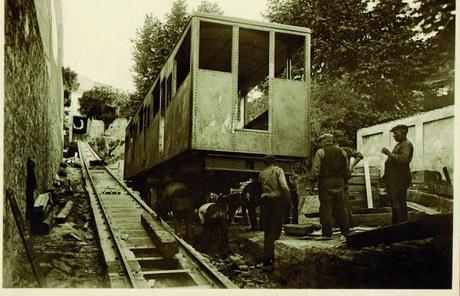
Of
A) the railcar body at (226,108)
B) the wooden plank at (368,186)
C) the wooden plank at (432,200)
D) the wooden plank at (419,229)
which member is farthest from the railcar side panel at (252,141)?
the wooden plank at (368,186)

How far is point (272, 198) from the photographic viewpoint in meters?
5.48

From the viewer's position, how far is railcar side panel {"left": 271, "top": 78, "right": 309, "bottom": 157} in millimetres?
5633

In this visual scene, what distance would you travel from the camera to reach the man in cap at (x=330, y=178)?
18.4ft

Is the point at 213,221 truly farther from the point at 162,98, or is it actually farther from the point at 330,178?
the point at 162,98

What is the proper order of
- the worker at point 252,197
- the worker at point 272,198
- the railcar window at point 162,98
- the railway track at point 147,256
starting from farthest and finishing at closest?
the railcar window at point 162,98
the worker at point 252,197
the worker at point 272,198
the railway track at point 147,256

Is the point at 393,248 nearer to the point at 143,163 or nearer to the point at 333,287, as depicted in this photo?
the point at 333,287

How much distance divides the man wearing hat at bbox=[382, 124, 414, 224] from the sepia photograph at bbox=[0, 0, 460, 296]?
0.07ft

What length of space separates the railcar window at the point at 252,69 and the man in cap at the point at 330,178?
3.98 feet

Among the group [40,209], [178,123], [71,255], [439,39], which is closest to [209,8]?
[178,123]

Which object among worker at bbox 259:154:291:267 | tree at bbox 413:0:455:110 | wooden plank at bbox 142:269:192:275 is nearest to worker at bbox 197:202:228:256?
worker at bbox 259:154:291:267

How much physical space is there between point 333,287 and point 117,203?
6.20m

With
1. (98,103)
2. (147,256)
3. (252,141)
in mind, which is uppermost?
(98,103)

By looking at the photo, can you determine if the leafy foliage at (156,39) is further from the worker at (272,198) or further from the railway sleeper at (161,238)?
the railway sleeper at (161,238)

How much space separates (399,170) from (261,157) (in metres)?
1.81
